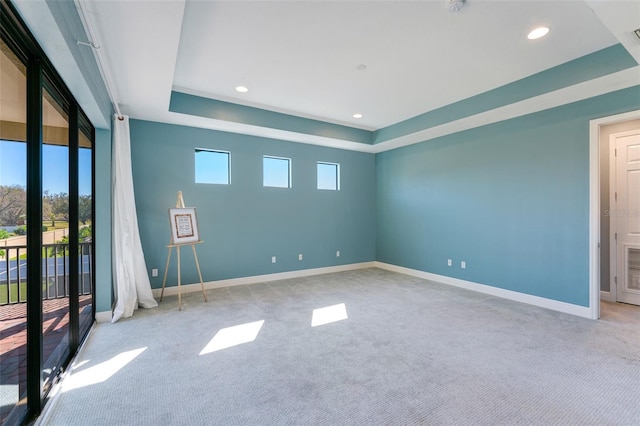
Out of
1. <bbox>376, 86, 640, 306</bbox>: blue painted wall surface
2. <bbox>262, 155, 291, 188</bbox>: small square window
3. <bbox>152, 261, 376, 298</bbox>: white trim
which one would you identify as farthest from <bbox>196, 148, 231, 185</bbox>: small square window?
<bbox>376, 86, 640, 306</bbox>: blue painted wall surface

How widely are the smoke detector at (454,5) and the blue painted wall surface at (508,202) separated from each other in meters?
2.53

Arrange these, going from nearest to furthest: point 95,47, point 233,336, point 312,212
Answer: point 95,47
point 233,336
point 312,212

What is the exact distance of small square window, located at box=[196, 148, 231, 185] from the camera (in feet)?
16.1

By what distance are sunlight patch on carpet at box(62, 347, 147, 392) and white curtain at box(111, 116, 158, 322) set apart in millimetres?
1068

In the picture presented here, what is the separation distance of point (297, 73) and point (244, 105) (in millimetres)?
1428

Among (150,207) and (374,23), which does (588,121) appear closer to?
(374,23)

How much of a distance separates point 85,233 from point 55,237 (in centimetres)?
95

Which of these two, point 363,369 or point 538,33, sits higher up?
point 538,33

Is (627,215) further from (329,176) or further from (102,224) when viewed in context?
(102,224)

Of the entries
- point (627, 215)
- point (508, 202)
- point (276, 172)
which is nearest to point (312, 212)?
point (276, 172)

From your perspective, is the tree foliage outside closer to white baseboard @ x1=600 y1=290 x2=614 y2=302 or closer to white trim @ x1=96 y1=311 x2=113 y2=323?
white trim @ x1=96 y1=311 x2=113 y2=323

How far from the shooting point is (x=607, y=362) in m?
2.51

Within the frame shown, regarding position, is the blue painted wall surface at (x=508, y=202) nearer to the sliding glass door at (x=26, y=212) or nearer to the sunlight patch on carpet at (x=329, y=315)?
the sunlight patch on carpet at (x=329, y=315)

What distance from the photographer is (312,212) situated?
6.04m
